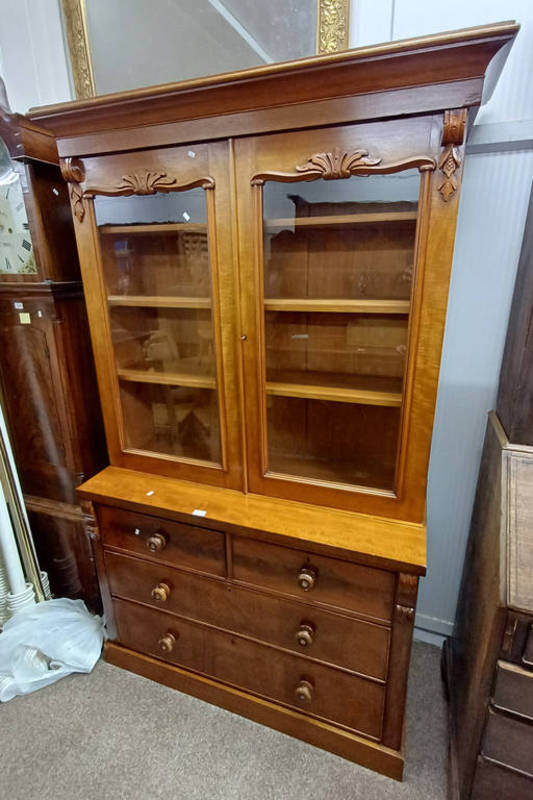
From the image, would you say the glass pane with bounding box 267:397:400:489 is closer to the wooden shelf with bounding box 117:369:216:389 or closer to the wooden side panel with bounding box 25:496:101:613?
the wooden shelf with bounding box 117:369:216:389

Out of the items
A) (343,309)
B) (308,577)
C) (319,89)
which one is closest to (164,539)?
(308,577)

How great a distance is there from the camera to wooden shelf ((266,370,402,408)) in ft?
3.84

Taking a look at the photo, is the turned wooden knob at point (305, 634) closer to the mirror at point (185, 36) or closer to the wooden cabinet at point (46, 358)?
the wooden cabinet at point (46, 358)

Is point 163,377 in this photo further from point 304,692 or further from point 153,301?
point 304,692

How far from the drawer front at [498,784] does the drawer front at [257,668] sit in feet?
0.91

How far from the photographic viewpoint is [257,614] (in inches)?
52.5

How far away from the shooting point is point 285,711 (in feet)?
4.57

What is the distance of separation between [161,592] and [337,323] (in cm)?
107

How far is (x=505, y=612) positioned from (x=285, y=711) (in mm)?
879

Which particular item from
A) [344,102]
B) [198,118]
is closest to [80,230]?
[198,118]

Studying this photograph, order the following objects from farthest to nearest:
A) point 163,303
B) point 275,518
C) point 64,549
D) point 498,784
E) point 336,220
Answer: point 64,549 → point 163,303 → point 275,518 → point 336,220 → point 498,784

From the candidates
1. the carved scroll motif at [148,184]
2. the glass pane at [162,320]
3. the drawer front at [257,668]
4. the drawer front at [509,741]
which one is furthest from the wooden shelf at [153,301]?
the drawer front at [509,741]

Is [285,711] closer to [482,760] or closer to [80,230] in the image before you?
[482,760]

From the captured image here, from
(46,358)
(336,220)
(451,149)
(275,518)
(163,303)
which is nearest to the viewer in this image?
(451,149)
